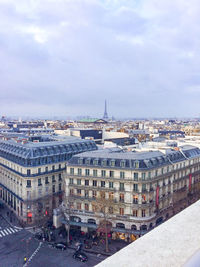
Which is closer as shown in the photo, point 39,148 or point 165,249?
point 165,249

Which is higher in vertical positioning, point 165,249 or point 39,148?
point 165,249

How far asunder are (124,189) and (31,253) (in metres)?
25.2

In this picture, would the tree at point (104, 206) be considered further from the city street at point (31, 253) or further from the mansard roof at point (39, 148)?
the mansard roof at point (39, 148)

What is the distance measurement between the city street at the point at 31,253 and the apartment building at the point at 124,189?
9.93 metres

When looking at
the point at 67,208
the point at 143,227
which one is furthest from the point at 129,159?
the point at 67,208

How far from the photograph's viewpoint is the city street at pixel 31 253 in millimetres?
53456

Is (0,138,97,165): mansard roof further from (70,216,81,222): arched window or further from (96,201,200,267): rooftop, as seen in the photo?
(96,201,200,267): rooftop

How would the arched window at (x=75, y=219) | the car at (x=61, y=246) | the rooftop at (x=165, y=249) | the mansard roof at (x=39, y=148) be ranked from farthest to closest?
the mansard roof at (x=39, y=148) → the arched window at (x=75, y=219) → the car at (x=61, y=246) → the rooftop at (x=165, y=249)

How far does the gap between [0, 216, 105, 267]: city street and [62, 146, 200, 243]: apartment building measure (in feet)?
32.6

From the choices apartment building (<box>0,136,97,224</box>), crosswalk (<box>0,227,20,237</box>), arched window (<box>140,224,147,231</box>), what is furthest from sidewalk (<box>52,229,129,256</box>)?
apartment building (<box>0,136,97,224</box>)

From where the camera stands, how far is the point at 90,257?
55.8 meters

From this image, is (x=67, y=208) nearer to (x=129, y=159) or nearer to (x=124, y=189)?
(x=124, y=189)

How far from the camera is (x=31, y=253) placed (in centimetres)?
5819

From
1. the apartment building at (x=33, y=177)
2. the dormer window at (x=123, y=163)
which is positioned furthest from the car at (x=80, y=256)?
the dormer window at (x=123, y=163)
